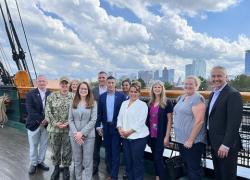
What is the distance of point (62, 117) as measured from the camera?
14.1 feet

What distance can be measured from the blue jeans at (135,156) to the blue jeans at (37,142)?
1520 mm

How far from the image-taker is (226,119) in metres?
3.12

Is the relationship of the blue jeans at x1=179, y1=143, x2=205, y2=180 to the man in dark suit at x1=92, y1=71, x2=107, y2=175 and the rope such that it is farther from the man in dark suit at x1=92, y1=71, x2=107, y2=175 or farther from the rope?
the rope

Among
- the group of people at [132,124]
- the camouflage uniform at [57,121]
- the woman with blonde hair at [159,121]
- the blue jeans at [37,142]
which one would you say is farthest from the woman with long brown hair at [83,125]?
the blue jeans at [37,142]

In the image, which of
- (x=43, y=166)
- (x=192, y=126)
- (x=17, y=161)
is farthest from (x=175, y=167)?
(x=17, y=161)

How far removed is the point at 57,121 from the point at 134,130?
1079 millimetres

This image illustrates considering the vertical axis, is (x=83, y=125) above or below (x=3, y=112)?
above

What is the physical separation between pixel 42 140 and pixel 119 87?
140cm

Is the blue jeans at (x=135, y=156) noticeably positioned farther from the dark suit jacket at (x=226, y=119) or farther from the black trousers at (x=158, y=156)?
the dark suit jacket at (x=226, y=119)

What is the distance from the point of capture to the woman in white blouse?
12.8 feet

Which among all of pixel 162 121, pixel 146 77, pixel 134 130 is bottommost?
pixel 134 130

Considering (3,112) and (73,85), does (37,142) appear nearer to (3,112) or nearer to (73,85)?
(73,85)

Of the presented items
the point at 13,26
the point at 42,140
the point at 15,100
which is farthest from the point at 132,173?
the point at 13,26

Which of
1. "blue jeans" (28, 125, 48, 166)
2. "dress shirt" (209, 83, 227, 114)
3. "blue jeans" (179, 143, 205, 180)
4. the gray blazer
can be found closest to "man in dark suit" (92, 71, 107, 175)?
the gray blazer
